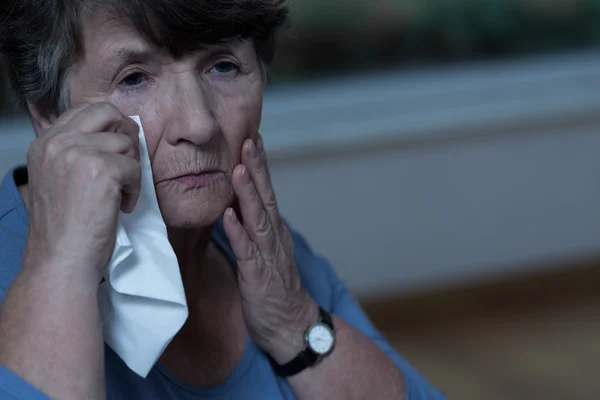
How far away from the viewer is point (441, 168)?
149 inches

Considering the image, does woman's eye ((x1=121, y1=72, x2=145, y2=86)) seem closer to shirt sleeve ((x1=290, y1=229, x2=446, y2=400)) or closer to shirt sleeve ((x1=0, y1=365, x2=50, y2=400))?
shirt sleeve ((x1=0, y1=365, x2=50, y2=400))

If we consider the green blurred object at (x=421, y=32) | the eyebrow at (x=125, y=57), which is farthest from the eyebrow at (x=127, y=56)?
the green blurred object at (x=421, y=32)

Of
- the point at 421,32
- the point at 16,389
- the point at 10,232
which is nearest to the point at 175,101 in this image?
the point at 10,232

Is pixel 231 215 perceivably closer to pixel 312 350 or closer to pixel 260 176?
pixel 260 176

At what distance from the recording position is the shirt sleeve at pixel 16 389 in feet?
3.50

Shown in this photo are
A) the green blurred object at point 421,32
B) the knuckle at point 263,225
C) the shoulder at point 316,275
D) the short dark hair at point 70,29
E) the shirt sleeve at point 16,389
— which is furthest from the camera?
the green blurred object at point 421,32

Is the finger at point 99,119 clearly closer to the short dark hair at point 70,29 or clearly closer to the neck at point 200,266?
the short dark hair at point 70,29

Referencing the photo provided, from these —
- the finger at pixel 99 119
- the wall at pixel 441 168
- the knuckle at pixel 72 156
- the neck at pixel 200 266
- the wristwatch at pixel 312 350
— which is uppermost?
the finger at pixel 99 119

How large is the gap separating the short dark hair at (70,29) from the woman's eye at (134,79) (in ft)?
0.20

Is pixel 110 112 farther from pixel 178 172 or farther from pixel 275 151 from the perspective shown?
pixel 275 151

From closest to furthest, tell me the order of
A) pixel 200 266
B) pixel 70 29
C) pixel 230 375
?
pixel 70 29 → pixel 230 375 → pixel 200 266

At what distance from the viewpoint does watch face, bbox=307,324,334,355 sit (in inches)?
62.3

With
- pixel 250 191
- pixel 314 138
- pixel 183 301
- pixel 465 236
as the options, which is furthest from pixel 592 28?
pixel 183 301

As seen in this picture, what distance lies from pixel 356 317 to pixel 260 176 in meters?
0.45
